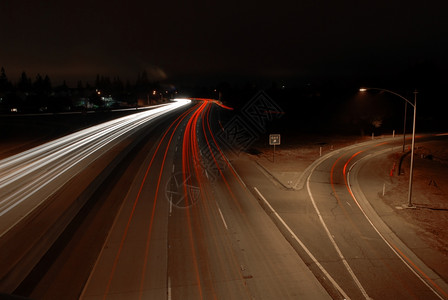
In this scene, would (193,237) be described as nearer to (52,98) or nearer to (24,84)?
(52,98)

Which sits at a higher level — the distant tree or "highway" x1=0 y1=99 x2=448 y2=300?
the distant tree

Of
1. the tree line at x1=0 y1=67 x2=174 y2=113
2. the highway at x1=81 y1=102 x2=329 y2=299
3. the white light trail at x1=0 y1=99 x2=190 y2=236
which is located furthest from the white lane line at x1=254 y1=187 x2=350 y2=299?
the tree line at x1=0 y1=67 x2=174 y2=113

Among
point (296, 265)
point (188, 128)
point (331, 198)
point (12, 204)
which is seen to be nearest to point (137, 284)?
point (296, 265)

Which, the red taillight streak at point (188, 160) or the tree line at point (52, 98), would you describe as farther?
the tree line at point (52, 98)

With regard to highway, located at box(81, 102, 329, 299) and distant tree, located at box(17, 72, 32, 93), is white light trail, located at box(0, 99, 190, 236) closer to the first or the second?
highway, located at box(81, 102, 329, 299)

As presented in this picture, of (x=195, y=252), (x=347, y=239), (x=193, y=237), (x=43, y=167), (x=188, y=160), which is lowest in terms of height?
(x=347, y=239)

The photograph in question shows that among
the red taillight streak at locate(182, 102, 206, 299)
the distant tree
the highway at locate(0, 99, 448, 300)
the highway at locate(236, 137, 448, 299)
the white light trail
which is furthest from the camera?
the distant tree

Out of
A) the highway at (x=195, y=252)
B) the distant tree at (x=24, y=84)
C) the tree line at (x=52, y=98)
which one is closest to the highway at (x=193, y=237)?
the highway at (x=195, y=252)

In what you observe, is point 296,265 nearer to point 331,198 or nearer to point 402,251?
point 402,251

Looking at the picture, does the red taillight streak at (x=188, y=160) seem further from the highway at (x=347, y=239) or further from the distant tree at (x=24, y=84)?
the distant tree at (x=24, y=84)

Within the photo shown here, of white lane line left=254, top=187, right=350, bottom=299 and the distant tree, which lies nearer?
white lane line left=254, top=187, right=350, bottom=299

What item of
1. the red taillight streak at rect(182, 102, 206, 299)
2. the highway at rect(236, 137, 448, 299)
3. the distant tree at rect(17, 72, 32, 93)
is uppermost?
the distant tree at rect(17, 72, 32, 93)

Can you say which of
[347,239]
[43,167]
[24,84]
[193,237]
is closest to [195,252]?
[193,237]

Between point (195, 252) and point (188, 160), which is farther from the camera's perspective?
point (188, 160)
